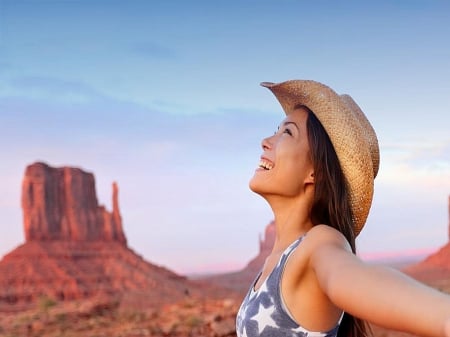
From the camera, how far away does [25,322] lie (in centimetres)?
3500

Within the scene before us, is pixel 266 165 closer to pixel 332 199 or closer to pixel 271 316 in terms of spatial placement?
pixel 332 199

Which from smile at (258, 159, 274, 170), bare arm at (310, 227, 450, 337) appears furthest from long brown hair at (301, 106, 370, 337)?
bare arm at (310, 227, 450, 337)

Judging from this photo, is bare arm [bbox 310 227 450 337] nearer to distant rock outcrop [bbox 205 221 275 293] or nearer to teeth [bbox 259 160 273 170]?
teeth [bbox 259 160 273 170]

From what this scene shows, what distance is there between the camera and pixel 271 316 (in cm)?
169

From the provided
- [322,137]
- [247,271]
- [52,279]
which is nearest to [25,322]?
[52,279]

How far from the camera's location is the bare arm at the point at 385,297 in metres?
1.01

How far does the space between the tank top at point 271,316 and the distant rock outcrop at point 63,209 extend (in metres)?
70.7

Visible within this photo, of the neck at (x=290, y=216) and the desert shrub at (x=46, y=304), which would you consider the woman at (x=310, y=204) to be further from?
the desert shrub at (x=46, y=304)

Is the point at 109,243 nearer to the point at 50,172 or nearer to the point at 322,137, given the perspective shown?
the point at 50,172

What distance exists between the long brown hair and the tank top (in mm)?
177

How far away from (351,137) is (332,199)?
0.56 ft

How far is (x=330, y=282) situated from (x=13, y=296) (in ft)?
193

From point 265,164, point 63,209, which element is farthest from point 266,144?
point 63,209

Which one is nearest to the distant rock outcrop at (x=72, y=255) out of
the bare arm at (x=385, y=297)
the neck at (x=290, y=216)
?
the neck at (x=290, y=216)
